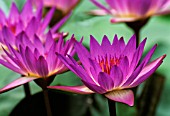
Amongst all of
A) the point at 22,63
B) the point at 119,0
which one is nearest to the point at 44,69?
the point at 22,63

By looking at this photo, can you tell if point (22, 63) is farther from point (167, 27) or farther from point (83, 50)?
point (167, 27)

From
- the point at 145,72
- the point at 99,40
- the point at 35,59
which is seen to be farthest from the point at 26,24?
the point at 99,40

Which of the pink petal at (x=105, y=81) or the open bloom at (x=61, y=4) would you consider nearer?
the pink petal at (x=105, y=81)

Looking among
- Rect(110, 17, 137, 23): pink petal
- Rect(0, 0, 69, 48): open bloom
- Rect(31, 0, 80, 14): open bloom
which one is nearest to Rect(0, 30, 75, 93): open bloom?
Rect(0, 0, 69, 48): open bloom

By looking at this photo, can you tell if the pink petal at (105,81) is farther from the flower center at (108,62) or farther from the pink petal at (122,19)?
the pink petal at (122,19)

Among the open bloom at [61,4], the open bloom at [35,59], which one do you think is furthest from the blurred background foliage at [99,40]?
the open bloom at [35,59]
